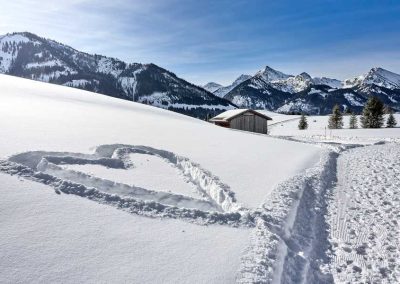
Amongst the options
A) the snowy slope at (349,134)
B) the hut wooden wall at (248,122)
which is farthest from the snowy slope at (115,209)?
the hut wooden wall at (248,122)

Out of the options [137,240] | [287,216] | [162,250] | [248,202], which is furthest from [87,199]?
[287,216]

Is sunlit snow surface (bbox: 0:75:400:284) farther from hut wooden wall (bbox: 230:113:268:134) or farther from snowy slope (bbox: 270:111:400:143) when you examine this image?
hut wooden wall (bbox: 230:113:268:134)

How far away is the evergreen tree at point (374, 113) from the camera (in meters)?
107

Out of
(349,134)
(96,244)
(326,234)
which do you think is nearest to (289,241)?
(326,234)

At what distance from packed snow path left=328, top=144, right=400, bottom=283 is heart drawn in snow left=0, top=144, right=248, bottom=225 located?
10.2 feet

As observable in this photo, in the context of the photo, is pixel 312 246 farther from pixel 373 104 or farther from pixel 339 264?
pixel 373 104

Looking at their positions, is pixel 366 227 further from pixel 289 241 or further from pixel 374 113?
pixel 374 113

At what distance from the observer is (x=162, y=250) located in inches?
305

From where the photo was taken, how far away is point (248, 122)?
63.3 meters

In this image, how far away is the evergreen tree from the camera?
351 ft

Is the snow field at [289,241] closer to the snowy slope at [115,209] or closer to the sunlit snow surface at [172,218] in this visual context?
the sunlit snow surface at [172,218]

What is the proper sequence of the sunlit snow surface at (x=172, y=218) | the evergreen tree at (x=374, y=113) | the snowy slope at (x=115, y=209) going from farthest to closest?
the evergreen tree at (x=374, y=113) < the sunlit snow surface at (x=172, y=218) < the snowy slope at (x=115, y=209)

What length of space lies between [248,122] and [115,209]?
5537 centimetres

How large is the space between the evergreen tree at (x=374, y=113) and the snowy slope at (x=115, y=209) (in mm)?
102941
